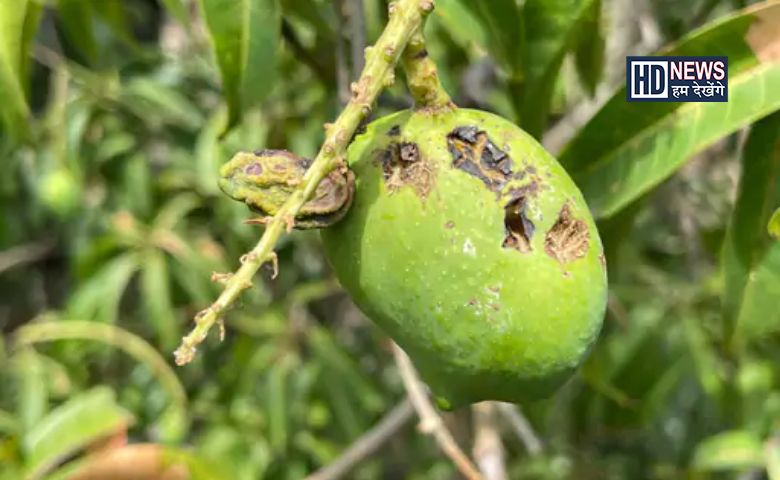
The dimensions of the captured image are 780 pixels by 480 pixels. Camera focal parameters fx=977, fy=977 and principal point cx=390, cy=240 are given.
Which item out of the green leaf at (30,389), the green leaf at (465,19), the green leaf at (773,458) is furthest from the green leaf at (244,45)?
the green leaf at (30,389)

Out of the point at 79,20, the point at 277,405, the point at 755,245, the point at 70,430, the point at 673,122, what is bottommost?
the point at 277,405

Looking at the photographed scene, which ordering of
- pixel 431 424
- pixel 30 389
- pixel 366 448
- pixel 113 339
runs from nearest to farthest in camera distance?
1. pixel 431 424
2. pixel 366 448
3. pixel 30 389
4. pixel 113 339

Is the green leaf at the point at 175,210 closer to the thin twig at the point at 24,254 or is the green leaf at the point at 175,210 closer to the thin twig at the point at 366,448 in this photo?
the thin twig at the point at 24,254

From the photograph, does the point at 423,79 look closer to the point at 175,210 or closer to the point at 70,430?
the point at 70,430

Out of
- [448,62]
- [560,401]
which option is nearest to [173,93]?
[448,62]

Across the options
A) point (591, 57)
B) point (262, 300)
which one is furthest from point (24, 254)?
point (591, 57)

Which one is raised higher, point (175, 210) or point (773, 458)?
point (175, 210)

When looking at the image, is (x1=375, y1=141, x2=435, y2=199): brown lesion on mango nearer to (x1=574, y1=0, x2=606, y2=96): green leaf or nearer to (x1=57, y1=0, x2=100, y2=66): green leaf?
(x1=574, y1=0, x2=606, y2=96): green leaf

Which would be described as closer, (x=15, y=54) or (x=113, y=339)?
(x=15, y=54)

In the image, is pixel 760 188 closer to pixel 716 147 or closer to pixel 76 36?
pixel 76 36
